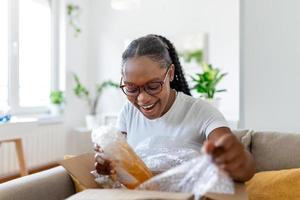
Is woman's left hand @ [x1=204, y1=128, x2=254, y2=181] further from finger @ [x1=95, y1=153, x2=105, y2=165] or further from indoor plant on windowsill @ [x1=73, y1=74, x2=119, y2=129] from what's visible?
indoor plant on windowsill @ [x1=73, y1=74, x2=119, y2=129]

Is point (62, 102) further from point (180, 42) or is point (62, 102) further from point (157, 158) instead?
point (157, 158)

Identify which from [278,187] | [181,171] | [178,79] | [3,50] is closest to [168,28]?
[3,50]

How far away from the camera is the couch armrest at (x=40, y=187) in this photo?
98 cm

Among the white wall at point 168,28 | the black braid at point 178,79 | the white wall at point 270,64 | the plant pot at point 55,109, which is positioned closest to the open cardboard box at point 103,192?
the black braid at point 178,79

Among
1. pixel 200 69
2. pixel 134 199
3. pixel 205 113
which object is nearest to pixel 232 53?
pixel 200 69

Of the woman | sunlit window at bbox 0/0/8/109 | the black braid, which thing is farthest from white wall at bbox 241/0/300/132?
sunlit window at bbox 0/0/8/109

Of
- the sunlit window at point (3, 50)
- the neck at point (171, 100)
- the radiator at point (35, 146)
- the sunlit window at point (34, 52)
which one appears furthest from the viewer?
the sunlit window at point (34, 52)

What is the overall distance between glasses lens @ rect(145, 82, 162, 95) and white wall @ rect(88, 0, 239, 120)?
2591 mm

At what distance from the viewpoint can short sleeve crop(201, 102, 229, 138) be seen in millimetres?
1047

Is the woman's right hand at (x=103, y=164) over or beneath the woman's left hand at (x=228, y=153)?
beneath

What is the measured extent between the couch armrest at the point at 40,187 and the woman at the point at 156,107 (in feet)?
0.67

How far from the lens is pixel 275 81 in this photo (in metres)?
1.76

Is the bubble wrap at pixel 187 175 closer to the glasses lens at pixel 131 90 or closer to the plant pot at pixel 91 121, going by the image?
the glasses lens at pixel 131 90

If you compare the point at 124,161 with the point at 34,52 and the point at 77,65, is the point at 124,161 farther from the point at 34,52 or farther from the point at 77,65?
the point at 77,65
